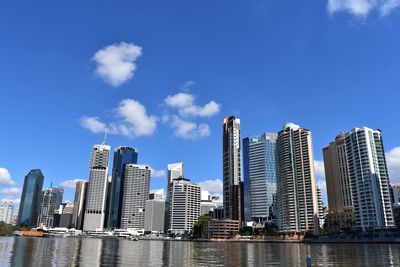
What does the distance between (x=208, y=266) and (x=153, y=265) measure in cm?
990

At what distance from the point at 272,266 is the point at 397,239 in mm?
160496

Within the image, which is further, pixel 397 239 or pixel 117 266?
pixel 397 239

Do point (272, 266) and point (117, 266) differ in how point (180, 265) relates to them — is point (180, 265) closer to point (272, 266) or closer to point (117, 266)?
point (117, 266)

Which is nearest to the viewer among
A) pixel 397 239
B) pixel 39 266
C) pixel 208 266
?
pixel 39 266

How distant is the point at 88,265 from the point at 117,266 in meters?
4.67

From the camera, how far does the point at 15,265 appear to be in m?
61.9

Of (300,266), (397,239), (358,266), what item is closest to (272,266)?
(300,266)

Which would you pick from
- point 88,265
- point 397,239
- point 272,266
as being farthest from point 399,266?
point 397,239

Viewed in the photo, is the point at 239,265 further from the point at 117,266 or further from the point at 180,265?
the point at 117,266

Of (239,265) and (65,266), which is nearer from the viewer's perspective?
(65,266)

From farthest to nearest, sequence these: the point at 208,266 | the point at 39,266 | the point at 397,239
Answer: the point at 397,239
the point at 208,266
the point at 39,266

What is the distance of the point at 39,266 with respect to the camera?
60344 mm

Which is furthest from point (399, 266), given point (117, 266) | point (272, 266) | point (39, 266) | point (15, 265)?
point (15, 265)

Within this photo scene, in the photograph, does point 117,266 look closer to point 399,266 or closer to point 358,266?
point 358,266
